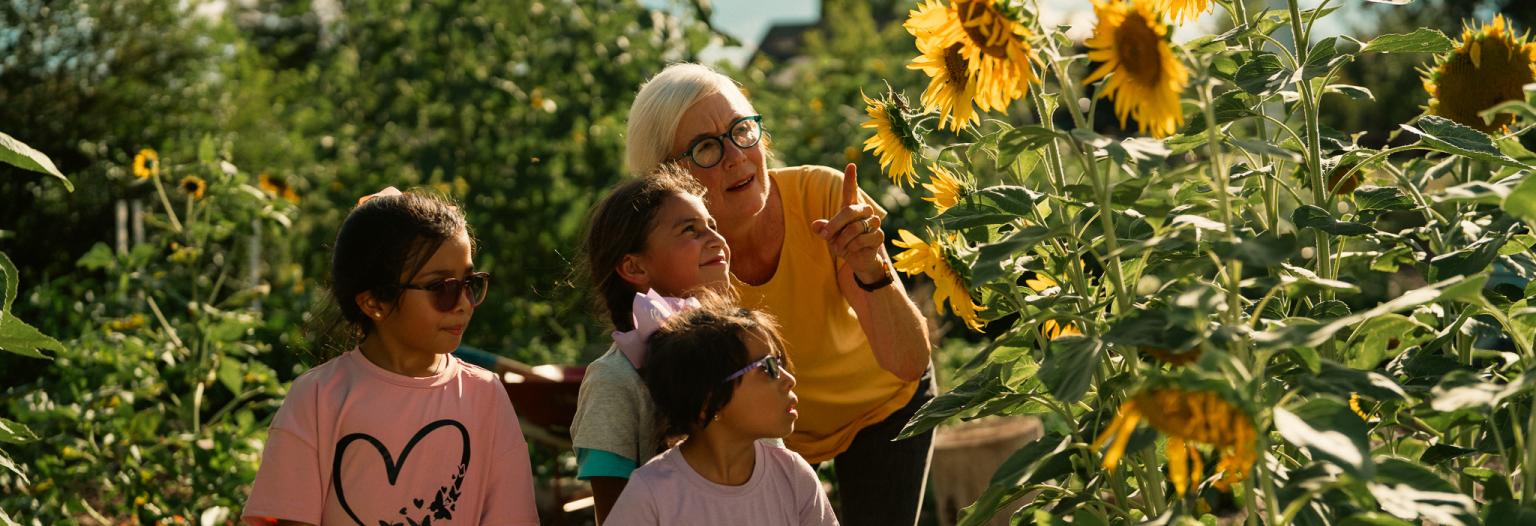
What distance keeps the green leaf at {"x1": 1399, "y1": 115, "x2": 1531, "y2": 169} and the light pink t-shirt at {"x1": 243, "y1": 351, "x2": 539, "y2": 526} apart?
138 cm

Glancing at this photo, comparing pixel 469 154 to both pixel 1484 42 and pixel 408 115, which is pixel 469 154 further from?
pixel 1484 42

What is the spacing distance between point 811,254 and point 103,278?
19.1 ft

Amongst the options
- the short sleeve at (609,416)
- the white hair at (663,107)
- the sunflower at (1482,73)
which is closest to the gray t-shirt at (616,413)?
the short sleeve at (609,416)

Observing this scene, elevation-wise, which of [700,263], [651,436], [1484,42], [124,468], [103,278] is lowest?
[103,278]

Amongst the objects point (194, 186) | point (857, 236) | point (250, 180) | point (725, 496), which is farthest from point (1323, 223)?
point (250, 180)

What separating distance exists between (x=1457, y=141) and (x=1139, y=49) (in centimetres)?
65

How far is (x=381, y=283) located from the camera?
2361mm

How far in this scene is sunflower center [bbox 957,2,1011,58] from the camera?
1583 mm

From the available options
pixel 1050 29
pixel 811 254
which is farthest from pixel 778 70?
pixel 1050 29

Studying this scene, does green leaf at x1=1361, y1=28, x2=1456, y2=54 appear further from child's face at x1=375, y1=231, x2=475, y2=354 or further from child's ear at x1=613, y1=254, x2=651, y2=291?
child's face at x1=375, y1=231, x2=475, y2=354

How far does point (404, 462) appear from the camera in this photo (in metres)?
2.32

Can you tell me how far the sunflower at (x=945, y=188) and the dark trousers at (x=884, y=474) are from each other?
0.71 metres

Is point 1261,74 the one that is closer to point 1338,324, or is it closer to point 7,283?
point 1338,324

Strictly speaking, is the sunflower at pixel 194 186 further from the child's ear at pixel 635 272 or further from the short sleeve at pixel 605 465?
the short sleeve at pixel 605 465
